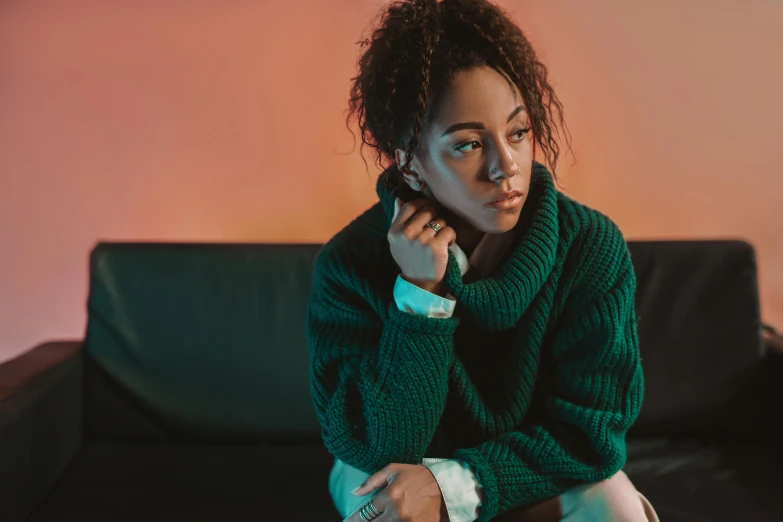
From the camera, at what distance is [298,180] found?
1.44 meters

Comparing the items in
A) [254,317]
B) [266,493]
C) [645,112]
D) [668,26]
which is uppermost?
[668,26]

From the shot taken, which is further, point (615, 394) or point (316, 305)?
point (316, 305)

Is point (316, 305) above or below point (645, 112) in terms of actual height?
below

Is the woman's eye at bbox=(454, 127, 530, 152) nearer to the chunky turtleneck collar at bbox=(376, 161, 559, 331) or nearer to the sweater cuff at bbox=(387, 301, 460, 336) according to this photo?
the chunky turtleneck collar at bbox=(376, 161, 559, 331)

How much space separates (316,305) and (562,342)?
1.27ft

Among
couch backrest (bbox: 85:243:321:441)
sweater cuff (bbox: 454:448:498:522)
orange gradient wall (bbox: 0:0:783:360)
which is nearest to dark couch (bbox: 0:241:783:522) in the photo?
couch backrest (bbox: 85:243:321:441)

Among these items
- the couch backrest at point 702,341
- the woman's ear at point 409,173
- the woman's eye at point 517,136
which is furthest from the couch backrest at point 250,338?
the woman's eye at point 517,136

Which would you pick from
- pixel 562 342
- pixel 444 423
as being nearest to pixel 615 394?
pixel 562 342

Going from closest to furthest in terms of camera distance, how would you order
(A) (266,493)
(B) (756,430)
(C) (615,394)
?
(C) (615,394) < (A) (266,493) < (B) (756,430)

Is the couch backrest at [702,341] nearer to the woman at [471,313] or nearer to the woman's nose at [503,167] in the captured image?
the woman at [471,313]

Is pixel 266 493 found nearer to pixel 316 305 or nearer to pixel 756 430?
pixel 316 305

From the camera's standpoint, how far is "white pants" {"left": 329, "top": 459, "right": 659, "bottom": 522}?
2.54ft

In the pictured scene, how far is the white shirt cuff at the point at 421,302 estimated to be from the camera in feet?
2.67

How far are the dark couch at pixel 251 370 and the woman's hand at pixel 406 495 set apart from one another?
398 millimetres
